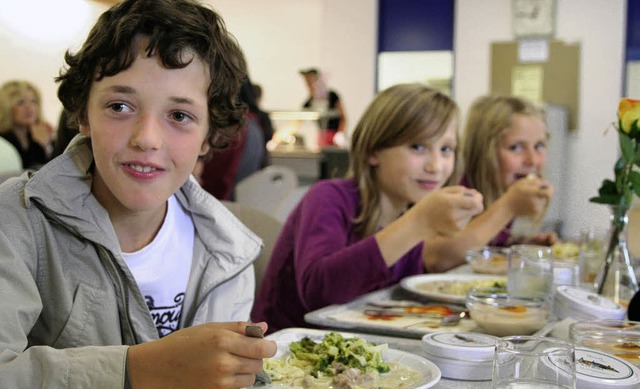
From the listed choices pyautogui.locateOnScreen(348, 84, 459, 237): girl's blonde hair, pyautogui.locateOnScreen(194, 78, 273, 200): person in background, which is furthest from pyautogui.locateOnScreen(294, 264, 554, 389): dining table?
pyautogui.locateOnScreen(194, 78, 273, 200): person in background

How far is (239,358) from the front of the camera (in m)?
0.86

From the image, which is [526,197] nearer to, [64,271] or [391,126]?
[391,126]

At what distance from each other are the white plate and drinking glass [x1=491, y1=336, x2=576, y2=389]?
2.41 feet

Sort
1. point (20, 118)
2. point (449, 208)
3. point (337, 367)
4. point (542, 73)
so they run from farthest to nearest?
point (542, 73), point (20, 118), point (449, 208), point (337, 367)

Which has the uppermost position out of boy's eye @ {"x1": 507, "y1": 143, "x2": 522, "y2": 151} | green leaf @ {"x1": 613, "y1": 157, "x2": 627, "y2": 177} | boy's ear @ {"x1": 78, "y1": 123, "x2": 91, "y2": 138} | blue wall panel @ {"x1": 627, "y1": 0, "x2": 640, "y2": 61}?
blue wall panel @ {"x1": 627, "y1": 0, "x2": 640, "y2": 61}

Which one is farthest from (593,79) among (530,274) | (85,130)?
(85,130)

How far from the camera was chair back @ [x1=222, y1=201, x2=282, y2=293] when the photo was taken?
192 cm

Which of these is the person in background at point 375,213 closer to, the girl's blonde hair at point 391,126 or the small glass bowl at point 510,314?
the girl's blonde hair at point 391,126

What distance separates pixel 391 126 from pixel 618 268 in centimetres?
73

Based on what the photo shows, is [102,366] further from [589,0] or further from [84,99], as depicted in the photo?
[589,0]

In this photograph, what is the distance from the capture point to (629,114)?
1.49 metres

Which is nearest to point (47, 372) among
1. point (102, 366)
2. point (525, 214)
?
point (102, 366)

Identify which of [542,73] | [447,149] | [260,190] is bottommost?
[260,190]

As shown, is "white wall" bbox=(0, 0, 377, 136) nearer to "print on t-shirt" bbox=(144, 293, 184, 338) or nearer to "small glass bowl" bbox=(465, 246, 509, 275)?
"small glass bowl" bbox=(465, 246, 509, 275)
